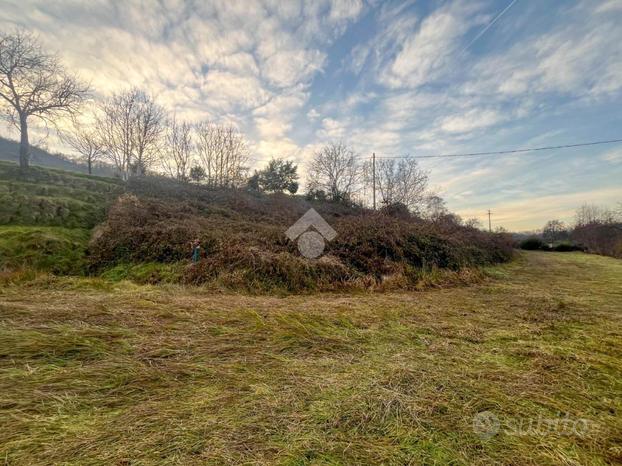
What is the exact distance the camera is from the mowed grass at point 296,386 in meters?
1.37

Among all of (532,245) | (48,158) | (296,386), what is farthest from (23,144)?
(48,158)

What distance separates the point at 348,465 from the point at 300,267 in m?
4.92

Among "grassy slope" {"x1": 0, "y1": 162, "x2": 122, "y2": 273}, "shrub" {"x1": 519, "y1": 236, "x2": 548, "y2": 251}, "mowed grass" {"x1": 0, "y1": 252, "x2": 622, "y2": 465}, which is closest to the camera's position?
"mowed grass" {"x1": 0, "y1": 252, "x2": 622, "y2": 465}

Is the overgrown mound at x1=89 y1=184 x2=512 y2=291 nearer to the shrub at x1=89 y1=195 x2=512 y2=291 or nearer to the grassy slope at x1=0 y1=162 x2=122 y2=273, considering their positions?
the shrub at x1=89 y1=195 x2=512 y2=291

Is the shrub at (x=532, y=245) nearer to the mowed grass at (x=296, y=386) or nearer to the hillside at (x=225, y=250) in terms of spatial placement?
the hillside at (x=225, y=250)

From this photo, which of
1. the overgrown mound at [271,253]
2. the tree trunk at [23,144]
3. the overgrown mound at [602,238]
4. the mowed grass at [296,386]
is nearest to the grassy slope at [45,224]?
the overgrown mound at [271,253]

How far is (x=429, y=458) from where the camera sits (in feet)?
4.38

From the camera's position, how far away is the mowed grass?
137 centimetres

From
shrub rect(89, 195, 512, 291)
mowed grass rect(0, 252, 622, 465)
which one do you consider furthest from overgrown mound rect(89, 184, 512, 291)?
mowed grass rect(0, 252, 622, 465)

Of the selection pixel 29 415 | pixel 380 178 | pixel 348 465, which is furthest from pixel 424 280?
pixel 380 178

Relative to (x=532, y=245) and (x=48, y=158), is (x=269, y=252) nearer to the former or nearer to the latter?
(x=532, y=245)

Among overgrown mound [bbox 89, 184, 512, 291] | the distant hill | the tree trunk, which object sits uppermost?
the distant hill

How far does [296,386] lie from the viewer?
Result: 1.94m

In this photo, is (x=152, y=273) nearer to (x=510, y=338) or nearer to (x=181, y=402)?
(x=181, y=402)
